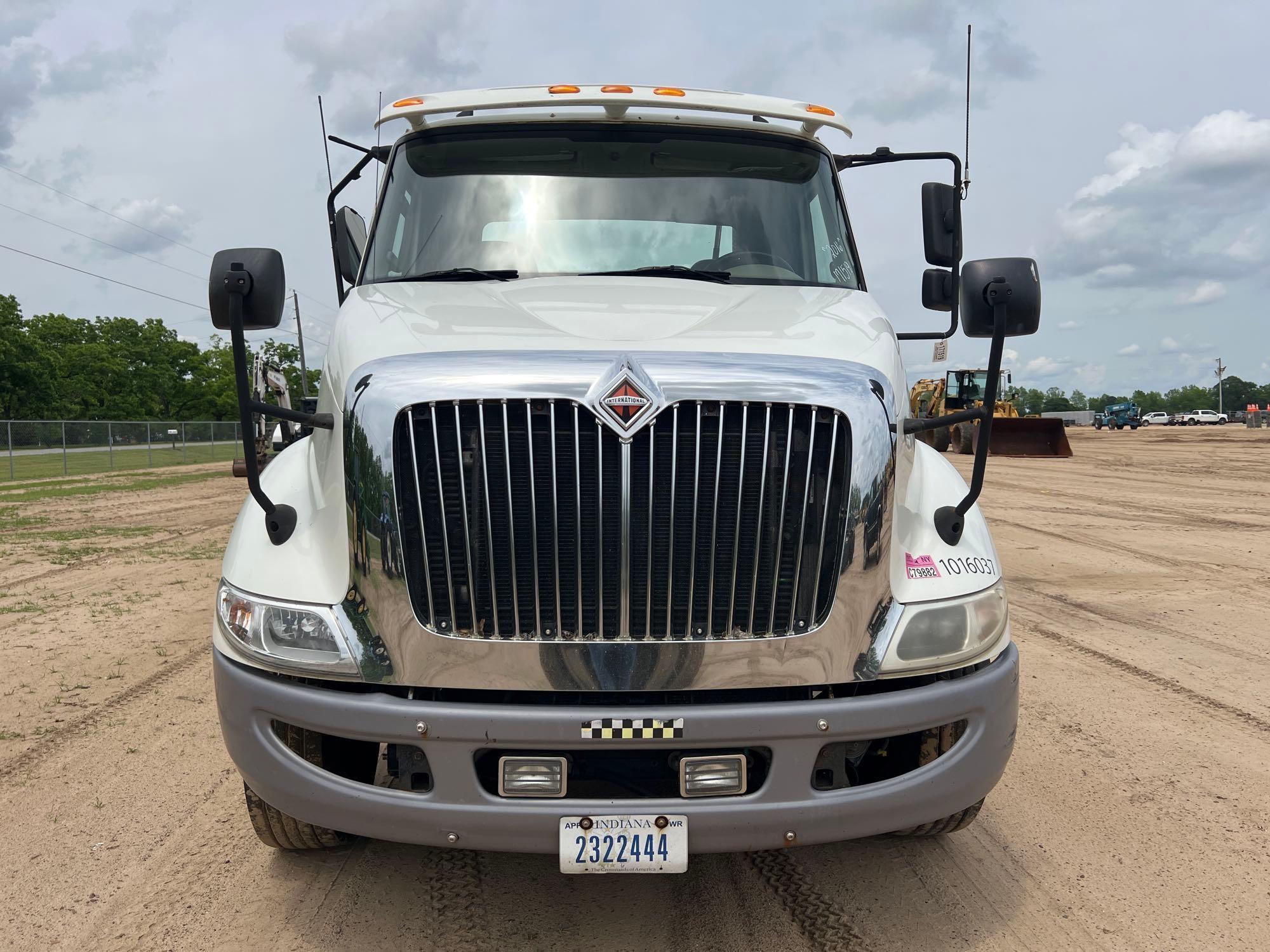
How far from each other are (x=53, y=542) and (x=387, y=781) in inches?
403

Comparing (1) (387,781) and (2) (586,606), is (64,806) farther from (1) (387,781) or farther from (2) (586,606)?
(2) (586,606)

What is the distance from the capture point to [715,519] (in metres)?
2.57

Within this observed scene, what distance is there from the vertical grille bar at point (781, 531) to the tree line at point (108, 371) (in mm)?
57107

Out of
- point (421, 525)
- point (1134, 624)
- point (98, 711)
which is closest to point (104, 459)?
point (98, 711)

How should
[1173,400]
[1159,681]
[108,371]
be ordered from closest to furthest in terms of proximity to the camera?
[1159,681]
[108,371]
[1173,400]

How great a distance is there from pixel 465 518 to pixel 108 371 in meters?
82.6

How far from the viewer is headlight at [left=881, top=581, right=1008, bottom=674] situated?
2629mm

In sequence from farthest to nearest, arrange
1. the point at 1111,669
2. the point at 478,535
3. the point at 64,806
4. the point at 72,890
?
the point at 1111,669
the point at 64,806
the point at 72,890
the point at 478,535

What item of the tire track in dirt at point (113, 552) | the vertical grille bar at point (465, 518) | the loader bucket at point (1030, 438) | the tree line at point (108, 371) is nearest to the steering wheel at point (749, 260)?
the vertical grille bar at point (465, 518)

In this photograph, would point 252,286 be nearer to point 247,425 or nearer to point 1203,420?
point 247,425

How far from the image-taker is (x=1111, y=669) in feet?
18.3

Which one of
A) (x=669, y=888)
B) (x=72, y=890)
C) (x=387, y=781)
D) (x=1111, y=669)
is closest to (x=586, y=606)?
(x=387, y=781)

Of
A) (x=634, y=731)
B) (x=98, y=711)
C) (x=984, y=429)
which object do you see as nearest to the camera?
(x=634, y=731)

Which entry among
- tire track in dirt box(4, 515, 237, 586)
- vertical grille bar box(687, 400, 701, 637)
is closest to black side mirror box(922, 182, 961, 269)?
vertical grille bar box(687, 400, 701, 637)
